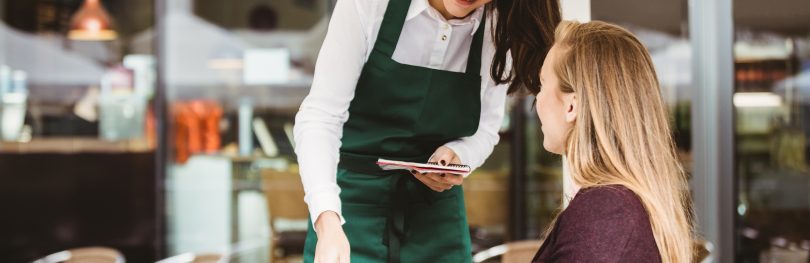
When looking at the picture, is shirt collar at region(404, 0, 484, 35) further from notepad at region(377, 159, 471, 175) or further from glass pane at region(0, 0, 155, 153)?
glass pane at region(0, 0, 155, 153)

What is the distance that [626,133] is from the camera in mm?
1296

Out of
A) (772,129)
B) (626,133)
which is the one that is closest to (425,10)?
(626,133)

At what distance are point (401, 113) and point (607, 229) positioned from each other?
508 millimetres

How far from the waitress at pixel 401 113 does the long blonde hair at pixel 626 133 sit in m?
0.27

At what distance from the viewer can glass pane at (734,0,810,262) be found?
16.6 feet

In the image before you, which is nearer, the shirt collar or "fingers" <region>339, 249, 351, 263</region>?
"fingers" <region>339, 249, 351, 263</region>

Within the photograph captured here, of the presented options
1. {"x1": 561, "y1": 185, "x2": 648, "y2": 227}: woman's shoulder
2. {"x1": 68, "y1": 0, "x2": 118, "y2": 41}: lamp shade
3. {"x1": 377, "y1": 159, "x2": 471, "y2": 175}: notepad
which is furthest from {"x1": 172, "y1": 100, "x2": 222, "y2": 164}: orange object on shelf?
{"x1": 561, "y1": 185, "x2": 648, "y2": 227}: woman's shoulder

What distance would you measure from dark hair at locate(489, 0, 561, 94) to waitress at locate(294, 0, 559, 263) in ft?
0.10

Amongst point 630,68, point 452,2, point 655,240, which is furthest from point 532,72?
point 655,240

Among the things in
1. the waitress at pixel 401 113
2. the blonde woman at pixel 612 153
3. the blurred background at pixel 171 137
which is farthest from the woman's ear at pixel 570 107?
the blurred background at pixel 171 137

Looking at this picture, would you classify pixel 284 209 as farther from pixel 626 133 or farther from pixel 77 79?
pixel 626 133

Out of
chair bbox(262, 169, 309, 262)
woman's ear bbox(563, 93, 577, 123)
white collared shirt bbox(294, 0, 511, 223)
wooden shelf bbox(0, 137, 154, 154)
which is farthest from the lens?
wooden shelf bbox(0, 137, 154, 154)

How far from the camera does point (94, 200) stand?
629 cm

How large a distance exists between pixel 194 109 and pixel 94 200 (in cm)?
91
